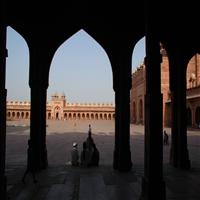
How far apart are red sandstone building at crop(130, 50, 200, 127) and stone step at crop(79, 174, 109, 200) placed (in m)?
29.5

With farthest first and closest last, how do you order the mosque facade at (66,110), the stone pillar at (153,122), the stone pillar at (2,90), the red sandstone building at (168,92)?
the mosque facade at (66,110)
the red sandstone building at (168,92)
the stone pillar at (153,122)
the stone pillar at (2,90)

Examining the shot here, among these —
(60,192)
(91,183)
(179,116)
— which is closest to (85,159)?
(91,183)

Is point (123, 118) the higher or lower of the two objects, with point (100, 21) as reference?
lower

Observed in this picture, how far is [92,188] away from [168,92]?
39880mm

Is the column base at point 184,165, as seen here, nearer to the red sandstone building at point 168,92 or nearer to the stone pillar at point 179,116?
the stone pillar at point 179,116

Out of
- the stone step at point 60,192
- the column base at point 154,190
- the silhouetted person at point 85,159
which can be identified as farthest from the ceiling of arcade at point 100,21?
the column base at point 154,190

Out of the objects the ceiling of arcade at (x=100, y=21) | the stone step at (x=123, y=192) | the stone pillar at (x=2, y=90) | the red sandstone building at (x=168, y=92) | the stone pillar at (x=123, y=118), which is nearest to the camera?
the stone pillar at (x=2, y=90)

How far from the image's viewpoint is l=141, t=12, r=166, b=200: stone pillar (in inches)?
269

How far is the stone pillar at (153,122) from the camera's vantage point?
22.4 feet

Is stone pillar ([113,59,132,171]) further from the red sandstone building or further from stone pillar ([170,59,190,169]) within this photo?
the red sandstone building

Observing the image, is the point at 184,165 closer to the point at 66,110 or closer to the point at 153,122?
the point at 153,122

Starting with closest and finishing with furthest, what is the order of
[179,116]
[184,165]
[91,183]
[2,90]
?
1. [2,90]
2. [91,183]
3. [184,165]
4. [179,116]

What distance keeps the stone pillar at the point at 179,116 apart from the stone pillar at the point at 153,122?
492 cm

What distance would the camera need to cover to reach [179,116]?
39.0 ft
